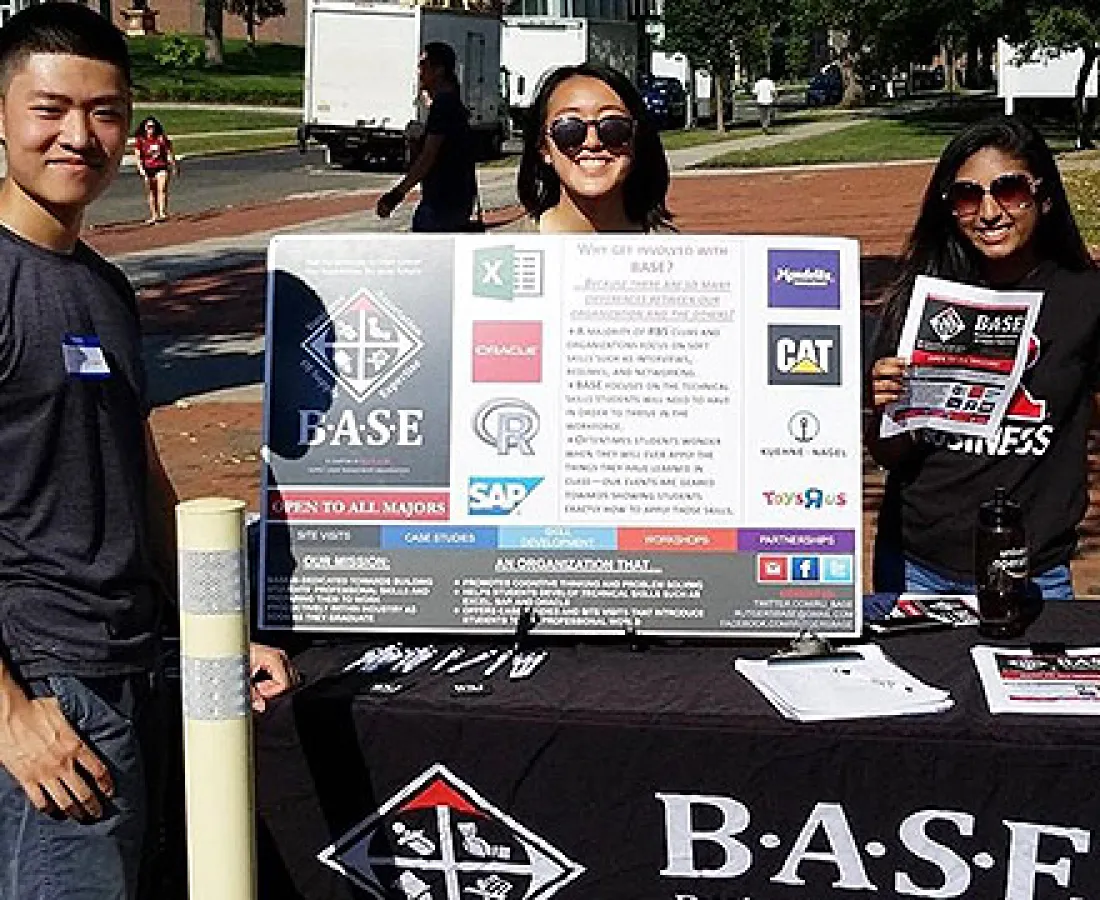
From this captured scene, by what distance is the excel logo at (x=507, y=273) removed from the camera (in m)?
3.72

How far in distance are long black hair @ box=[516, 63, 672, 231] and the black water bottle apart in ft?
3.91

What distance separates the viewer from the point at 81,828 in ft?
8.90

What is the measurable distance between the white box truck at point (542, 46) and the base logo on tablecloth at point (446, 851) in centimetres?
4575

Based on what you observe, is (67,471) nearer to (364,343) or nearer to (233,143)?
(364,343)

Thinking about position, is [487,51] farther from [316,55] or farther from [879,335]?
[879,335]

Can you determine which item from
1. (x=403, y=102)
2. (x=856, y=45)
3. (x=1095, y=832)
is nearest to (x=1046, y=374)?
(x=1095, y=832)

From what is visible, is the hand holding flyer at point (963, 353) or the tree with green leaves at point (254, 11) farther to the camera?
the tree with green leaves at point (254, 11)

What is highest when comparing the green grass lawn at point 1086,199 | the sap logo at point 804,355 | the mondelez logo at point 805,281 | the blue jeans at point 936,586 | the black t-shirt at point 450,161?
the green grass lawn at point 1086,199

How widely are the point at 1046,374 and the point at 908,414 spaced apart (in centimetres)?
31

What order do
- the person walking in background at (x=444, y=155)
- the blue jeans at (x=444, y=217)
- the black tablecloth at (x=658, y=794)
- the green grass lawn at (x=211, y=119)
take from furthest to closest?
the green grass lawn at (x=211, y=119)
the blue jeans at (x=444, y=217)
the person walking in background at (x=444, y=155)
the black tablecloth at (x=658, y=794)

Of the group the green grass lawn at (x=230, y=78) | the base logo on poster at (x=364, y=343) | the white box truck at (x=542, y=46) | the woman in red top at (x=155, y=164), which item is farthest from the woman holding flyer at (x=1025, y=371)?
the green grass lawn at (x=230, y=78)

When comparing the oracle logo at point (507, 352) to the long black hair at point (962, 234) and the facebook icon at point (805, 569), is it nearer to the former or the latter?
the facebook icon at point (805, 569)

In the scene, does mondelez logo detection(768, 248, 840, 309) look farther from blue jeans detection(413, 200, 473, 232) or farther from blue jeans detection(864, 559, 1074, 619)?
blue jeans detection(413, 200, 473, 232)

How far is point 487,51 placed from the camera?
40.8 m
